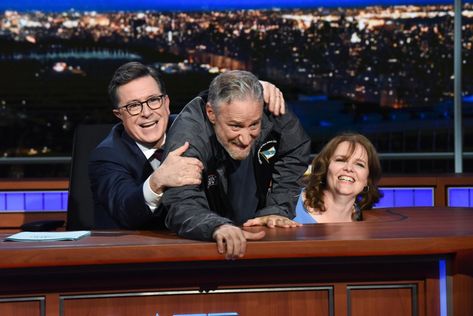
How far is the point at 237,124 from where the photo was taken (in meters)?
3.04

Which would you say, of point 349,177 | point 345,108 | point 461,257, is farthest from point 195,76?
point 461,257

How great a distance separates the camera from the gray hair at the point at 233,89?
301 centimetres

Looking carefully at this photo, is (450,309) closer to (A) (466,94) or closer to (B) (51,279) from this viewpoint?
(B) (51,279)

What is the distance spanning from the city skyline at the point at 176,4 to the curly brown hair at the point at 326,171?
285 cm

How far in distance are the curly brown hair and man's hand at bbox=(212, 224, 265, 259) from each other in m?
0.99

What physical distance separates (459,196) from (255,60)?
1.70 meters

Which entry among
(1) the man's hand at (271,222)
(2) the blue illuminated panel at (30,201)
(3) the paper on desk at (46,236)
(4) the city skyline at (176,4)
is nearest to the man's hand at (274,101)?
(1) the man's hand at (271,222)

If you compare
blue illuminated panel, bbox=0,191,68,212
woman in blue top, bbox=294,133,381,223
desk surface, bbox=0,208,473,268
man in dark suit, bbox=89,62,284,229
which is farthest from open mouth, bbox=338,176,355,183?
blue illuminated panel, bbox=0,191,68,212

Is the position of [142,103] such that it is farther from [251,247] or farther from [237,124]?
[251,247]

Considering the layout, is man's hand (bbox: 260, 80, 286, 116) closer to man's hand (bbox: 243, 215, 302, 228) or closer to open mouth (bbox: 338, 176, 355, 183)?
man's hand (bbox: 243, 215, 302, 228)

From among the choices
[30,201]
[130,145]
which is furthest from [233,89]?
[30,201]

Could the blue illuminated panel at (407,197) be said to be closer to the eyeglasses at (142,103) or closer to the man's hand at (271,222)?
the eyeglasses at (142,103)

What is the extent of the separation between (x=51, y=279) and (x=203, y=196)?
0.48 m

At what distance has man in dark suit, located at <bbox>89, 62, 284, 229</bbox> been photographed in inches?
133
